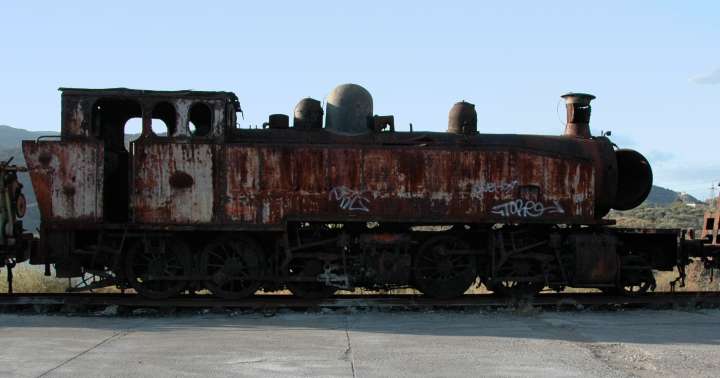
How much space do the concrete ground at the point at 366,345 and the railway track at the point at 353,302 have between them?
310 mm

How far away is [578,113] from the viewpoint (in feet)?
42.1

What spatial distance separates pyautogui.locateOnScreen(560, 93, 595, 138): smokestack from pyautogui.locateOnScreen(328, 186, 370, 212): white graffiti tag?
13.6 ft

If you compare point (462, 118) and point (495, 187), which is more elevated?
point (462, 118)

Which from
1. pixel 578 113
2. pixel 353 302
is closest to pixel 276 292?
pixel 353 302

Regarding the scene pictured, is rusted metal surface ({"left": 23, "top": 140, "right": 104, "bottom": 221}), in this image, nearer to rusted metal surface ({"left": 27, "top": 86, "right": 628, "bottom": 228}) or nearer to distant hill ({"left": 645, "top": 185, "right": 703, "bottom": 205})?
rusted metal surface ({"left": 27, "top": 86, "right": 628, "bottom": 228})

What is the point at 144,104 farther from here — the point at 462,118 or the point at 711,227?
the point at 711,227

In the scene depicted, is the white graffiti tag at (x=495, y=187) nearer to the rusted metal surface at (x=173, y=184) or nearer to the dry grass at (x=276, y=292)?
the dry grass at (x=276, y=292)

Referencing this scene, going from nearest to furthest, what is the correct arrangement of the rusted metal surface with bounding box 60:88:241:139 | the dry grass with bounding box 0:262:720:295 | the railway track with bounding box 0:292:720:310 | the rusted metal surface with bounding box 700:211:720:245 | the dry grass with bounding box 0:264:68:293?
the railway track with bounding box 0:292:720:310 < the rusted metal surface with bounding box 60:88:241:139 < the rusted metal surface with bounding box 700:211:720:245 < the dry grass with bounding box 0:264:68:293 < the dry grass with bounding box 0:262:720:295

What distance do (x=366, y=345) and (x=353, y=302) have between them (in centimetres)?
307

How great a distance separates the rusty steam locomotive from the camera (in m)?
11.0

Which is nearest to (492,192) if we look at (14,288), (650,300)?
(650,300)

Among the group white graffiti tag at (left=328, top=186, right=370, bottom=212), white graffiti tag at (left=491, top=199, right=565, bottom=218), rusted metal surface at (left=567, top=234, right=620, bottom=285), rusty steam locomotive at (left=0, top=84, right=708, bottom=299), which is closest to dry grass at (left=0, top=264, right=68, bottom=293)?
rusty steam locomotive at (left=0, top=84, right=708, bottom=299)

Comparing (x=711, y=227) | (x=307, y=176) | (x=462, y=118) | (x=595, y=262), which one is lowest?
(x=595, y=262)

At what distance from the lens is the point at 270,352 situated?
25.1 ft
